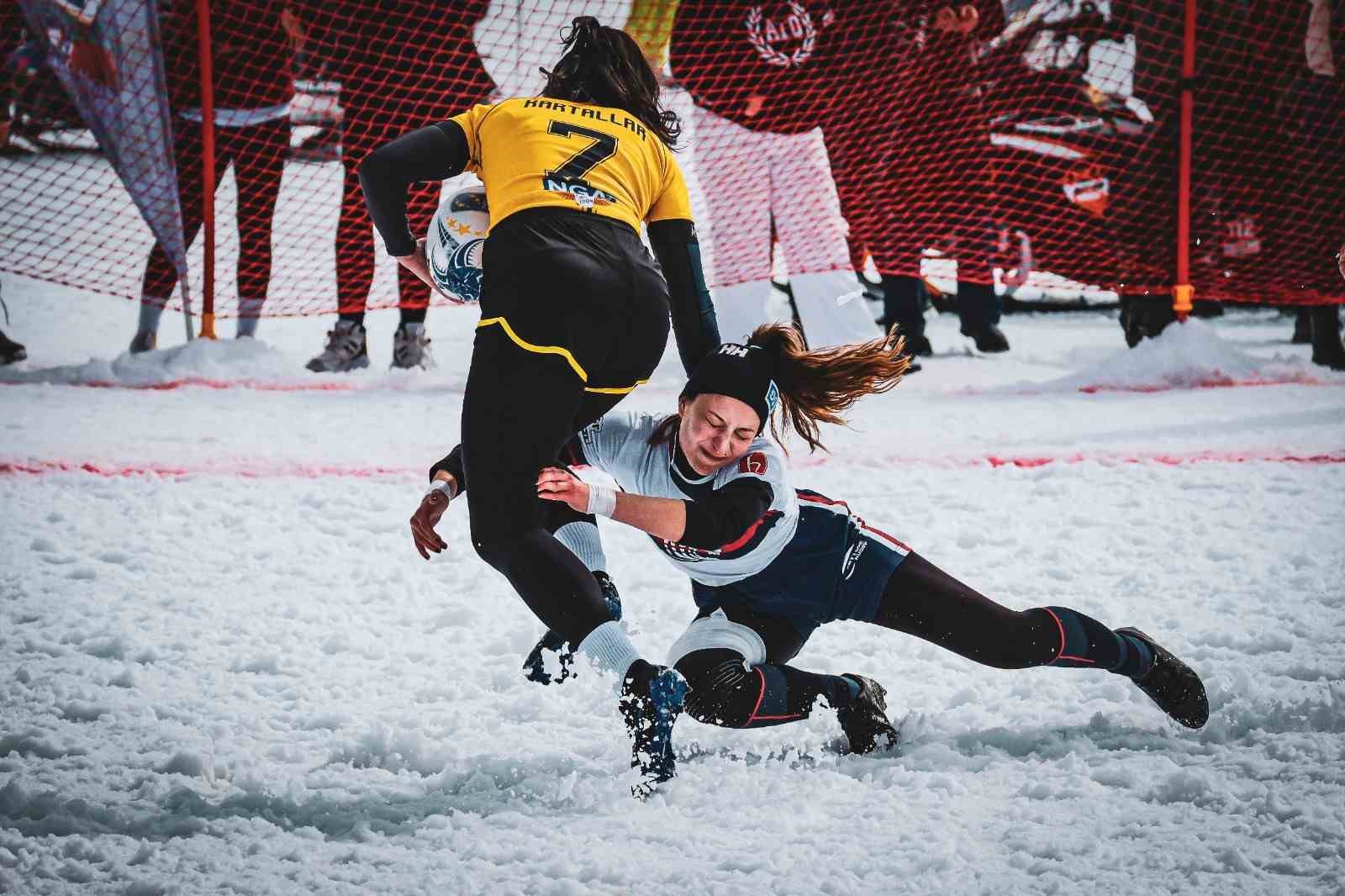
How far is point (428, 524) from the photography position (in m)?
2.63

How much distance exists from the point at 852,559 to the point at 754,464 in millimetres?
332

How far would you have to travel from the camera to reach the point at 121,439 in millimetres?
5109

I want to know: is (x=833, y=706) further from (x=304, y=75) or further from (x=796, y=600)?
(x=304, y=75)

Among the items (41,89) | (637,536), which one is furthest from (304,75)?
(637,536)

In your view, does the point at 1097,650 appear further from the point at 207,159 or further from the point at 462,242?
the point at 207,159

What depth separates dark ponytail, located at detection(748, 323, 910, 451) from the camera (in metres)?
2.71

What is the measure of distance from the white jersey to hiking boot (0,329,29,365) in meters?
5.03

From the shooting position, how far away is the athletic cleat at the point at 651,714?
2.41 m

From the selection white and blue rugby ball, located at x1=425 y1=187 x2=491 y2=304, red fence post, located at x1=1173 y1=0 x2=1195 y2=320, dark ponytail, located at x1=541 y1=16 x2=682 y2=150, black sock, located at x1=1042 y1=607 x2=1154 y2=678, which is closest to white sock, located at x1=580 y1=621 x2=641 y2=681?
white and blue rugby ball, located at x1=425 y1=187 x2=491 y2=304

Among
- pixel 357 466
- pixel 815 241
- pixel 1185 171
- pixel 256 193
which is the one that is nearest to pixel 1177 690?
pixel 357 466

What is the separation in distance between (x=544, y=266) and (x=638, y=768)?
0.99m

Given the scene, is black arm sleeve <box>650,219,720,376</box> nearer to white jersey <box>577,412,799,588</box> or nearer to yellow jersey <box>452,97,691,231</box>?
yellow jersey <box>452,97,691,231</box>

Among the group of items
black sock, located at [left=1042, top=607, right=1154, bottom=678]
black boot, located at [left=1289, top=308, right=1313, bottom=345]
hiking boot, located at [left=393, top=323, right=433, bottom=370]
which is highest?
black boot, located at [left=1289, top=308, right=1313, bottom=345]

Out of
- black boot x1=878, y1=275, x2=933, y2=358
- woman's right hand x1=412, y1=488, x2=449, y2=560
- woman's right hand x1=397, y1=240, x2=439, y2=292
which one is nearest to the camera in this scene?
woman's right hand x1=412, y1=488, x2=449, y2=560
